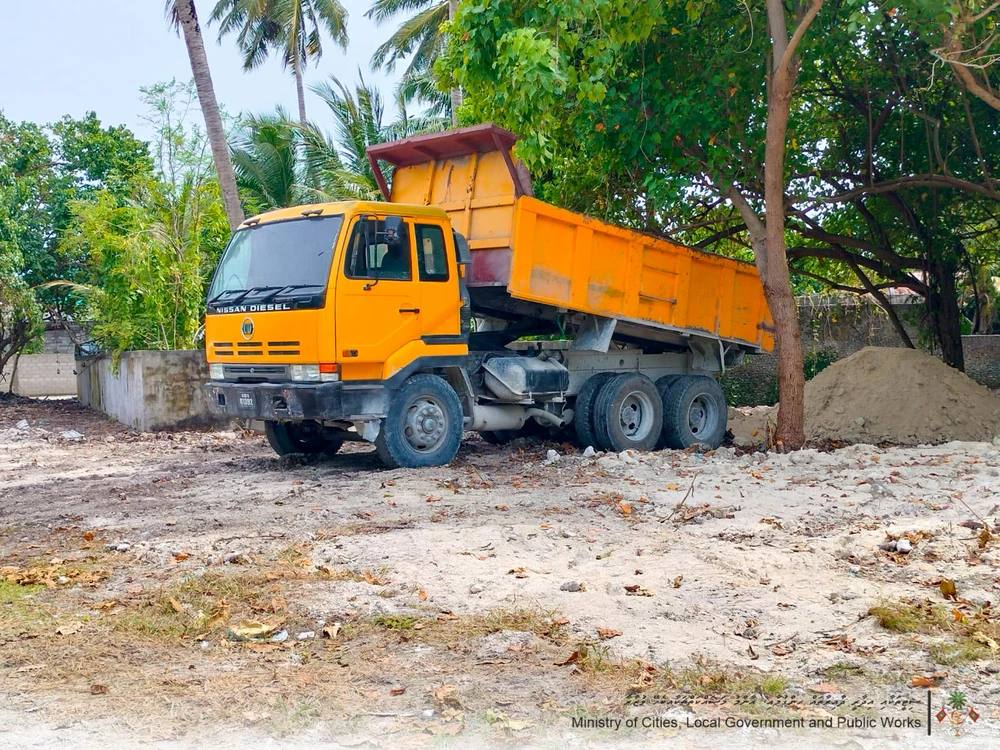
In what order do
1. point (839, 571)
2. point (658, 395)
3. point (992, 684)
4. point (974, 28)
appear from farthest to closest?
point (658, 395) → point (974, 28) → point (839, 571) → point (992, 684)

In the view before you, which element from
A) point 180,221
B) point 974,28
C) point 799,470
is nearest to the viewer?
point 799,470

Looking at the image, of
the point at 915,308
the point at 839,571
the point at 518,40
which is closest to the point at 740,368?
the point at 915,308

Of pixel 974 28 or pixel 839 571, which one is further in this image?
pixel 974 28

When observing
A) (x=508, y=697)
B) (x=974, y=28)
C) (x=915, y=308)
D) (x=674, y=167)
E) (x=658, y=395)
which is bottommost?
(x=508, y=697)

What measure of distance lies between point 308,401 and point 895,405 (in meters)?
8.69

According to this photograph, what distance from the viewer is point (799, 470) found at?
33.3ft

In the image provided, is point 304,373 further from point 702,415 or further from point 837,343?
point 837,343

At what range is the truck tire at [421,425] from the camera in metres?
10.3

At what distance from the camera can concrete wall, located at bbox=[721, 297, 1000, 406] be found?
19.4m

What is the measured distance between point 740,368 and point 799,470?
10186mm

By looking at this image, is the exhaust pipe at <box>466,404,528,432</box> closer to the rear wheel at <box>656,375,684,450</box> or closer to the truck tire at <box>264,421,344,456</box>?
the truck tire at <box>264,421,344,456</box>

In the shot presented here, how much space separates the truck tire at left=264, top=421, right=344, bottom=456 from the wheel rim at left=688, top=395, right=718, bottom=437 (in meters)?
4.63

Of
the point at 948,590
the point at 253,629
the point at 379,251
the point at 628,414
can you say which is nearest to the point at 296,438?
the point at 379,251

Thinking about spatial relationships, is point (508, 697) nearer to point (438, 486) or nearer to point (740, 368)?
point (438, 486)
